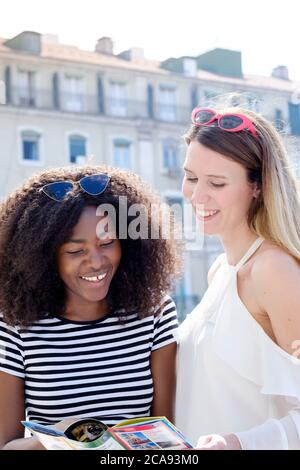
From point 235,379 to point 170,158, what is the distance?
19.9m

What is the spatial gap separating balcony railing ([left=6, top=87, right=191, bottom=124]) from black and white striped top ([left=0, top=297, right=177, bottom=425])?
1826cm

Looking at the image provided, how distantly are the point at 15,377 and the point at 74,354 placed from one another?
145mm

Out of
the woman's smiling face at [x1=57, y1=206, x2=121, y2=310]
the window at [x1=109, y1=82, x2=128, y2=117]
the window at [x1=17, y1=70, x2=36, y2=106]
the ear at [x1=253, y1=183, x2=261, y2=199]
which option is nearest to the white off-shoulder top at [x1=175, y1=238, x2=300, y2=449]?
the ear at [x1=253, y1=183, x2=261, y2=199]

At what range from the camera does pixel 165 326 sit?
193 cm

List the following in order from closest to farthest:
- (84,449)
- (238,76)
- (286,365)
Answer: (84,449)
(286,365)
(238,76)

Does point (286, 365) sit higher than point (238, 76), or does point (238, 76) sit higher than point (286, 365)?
point (238, 76)

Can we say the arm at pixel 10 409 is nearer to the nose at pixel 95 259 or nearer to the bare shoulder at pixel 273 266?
the nose at pixel 95 259

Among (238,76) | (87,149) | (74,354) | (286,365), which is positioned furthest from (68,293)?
(238,76)

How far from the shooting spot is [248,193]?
1876 millimetres

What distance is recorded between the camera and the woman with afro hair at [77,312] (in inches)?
71.1

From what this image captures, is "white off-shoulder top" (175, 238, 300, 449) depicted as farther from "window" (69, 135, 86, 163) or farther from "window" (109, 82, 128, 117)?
"window" (109, 82, 128, 117)

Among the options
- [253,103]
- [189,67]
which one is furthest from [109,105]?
[253,103]
